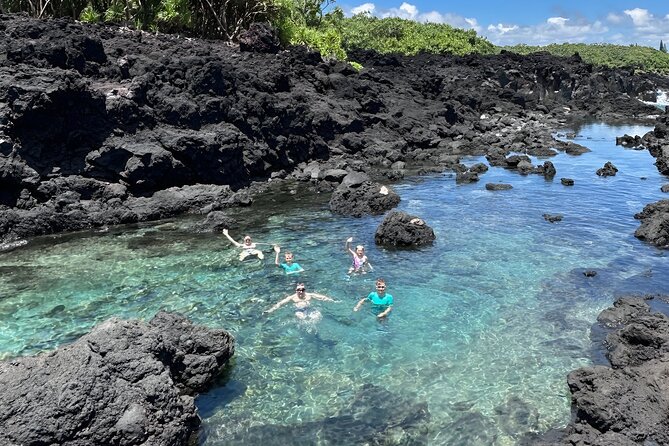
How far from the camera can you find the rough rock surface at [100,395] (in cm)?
904

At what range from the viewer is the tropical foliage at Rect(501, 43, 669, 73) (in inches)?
5241

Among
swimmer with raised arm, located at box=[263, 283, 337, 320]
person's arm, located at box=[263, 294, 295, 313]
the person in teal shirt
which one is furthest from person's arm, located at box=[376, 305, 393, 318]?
person's arm, located at box=[263, 294, 295, 313]

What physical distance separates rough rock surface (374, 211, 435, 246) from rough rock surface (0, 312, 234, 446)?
1318 cm

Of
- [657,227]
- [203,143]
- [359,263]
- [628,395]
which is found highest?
[203,143]

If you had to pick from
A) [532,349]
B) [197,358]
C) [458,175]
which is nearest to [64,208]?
[197,358]

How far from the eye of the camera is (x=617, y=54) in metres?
148

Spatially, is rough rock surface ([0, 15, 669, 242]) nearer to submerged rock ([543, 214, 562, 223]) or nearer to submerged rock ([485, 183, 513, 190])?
submerged rock ([485, 183, 513, 190])

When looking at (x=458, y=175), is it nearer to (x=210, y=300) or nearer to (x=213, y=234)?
(x=213, y=234)

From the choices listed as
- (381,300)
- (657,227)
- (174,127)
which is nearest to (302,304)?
(381,300)

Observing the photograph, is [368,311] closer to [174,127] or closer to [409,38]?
[174,127]

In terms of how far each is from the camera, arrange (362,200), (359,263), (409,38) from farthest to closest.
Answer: (409,38) < (362,200) < (359,263)

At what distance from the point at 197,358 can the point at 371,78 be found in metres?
47.6

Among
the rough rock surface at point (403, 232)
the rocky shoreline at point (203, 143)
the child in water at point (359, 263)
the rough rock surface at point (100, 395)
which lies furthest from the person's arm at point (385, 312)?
the rough rock surface at point (100, 395)

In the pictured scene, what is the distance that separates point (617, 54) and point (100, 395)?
171114mm
